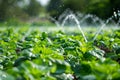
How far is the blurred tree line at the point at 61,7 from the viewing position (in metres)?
30.1

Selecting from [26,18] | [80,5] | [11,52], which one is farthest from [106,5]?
[11,52]

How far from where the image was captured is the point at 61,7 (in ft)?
89.0

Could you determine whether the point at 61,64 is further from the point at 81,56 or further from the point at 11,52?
the point at 11,52

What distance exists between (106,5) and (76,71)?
93.3 ft

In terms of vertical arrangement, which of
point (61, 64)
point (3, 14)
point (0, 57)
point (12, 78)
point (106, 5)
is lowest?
point (12, 78)

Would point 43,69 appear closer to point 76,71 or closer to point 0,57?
point 76,71

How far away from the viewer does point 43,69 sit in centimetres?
251

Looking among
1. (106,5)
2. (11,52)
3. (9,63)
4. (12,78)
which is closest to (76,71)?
(9,63)

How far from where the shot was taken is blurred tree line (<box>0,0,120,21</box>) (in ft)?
98.8

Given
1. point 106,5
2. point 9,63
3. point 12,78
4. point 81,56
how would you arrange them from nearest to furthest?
point 12,78, point 9,63, point 81,56, point 106,5

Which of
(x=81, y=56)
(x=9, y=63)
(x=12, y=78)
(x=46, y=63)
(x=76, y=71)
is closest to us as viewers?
(x=12, y=78)

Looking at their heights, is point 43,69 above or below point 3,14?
below

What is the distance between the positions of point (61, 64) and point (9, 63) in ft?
2.48

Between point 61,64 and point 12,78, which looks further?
point 61,64
